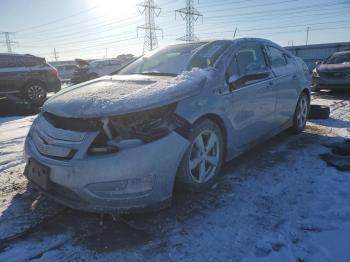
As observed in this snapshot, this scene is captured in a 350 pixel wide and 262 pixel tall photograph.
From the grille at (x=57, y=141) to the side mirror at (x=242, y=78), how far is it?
1.70 meters

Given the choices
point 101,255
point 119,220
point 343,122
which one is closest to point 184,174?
point 119,220

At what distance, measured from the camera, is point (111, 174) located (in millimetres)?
2621

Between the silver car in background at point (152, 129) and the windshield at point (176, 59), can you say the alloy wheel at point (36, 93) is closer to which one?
the windshield at point (176, 59)

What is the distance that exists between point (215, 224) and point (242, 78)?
5.68 ft

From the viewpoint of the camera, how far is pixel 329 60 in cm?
1173

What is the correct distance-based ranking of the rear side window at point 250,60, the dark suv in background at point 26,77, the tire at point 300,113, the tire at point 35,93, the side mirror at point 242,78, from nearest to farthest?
1. the side mirror at point 242,78
2. the rear side window at point 250,60
3. the tire at point 300,113
4. the dark suv in background at point 26,77
5. the tire at point 35,93

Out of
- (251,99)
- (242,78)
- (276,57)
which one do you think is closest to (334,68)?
(276,57)

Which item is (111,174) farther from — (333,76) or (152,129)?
(333,76)

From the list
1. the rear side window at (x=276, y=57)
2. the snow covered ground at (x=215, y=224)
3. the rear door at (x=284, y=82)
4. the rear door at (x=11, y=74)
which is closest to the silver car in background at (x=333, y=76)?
the rear door at (x=284, y=82)

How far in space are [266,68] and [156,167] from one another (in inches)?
97.9

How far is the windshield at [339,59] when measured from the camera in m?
11.3

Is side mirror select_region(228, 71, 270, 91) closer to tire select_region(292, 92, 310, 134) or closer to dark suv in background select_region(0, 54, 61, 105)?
tire select_region(292, 92, 310, 134)

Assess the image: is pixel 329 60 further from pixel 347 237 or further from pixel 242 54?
pixel 347 237

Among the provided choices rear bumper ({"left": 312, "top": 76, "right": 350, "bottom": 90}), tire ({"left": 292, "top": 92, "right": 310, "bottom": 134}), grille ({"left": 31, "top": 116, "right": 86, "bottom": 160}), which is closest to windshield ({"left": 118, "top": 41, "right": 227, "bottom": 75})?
grille ({"left": 31, "top": 116, "right": 86, "bottom": 160})
